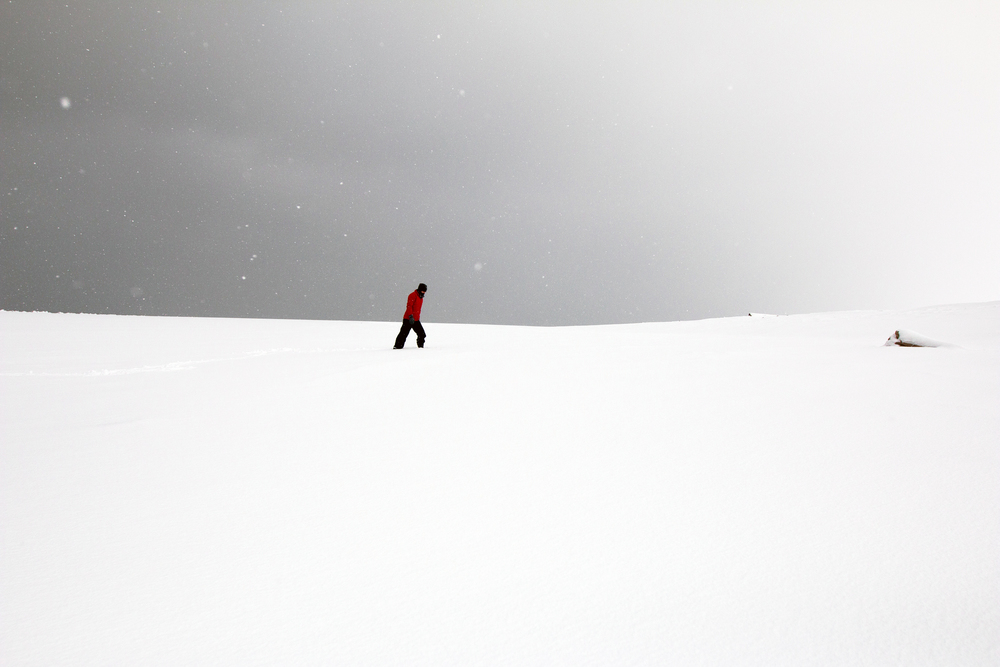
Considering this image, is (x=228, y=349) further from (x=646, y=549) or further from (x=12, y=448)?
(x=646, y=549)

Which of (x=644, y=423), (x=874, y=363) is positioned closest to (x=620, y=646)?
(x=644, y=423)

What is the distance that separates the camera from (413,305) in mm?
9203

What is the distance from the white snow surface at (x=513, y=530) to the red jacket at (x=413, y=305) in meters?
5.02

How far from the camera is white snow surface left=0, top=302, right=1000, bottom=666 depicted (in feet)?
4.56

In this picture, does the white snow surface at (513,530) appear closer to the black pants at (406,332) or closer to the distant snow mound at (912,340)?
the distant snow mound at (912,340)

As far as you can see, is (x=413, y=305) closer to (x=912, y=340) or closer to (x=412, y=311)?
(x=412, y=311)

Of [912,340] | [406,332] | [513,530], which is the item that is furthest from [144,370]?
[912,340]

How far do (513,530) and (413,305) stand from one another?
7498mm

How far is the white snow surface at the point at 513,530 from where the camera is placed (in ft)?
4.56

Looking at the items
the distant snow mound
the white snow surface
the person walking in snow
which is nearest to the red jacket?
the person walking in snow

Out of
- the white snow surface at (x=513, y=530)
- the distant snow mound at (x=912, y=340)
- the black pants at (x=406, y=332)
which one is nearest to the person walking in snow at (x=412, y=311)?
the black pants at (x=406, y=332)

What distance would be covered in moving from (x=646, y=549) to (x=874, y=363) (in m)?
5.27

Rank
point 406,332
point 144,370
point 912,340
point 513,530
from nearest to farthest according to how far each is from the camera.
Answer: point 513,530
point 144,370
point 912,340
point 406,332

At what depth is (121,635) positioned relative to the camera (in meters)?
1.43
